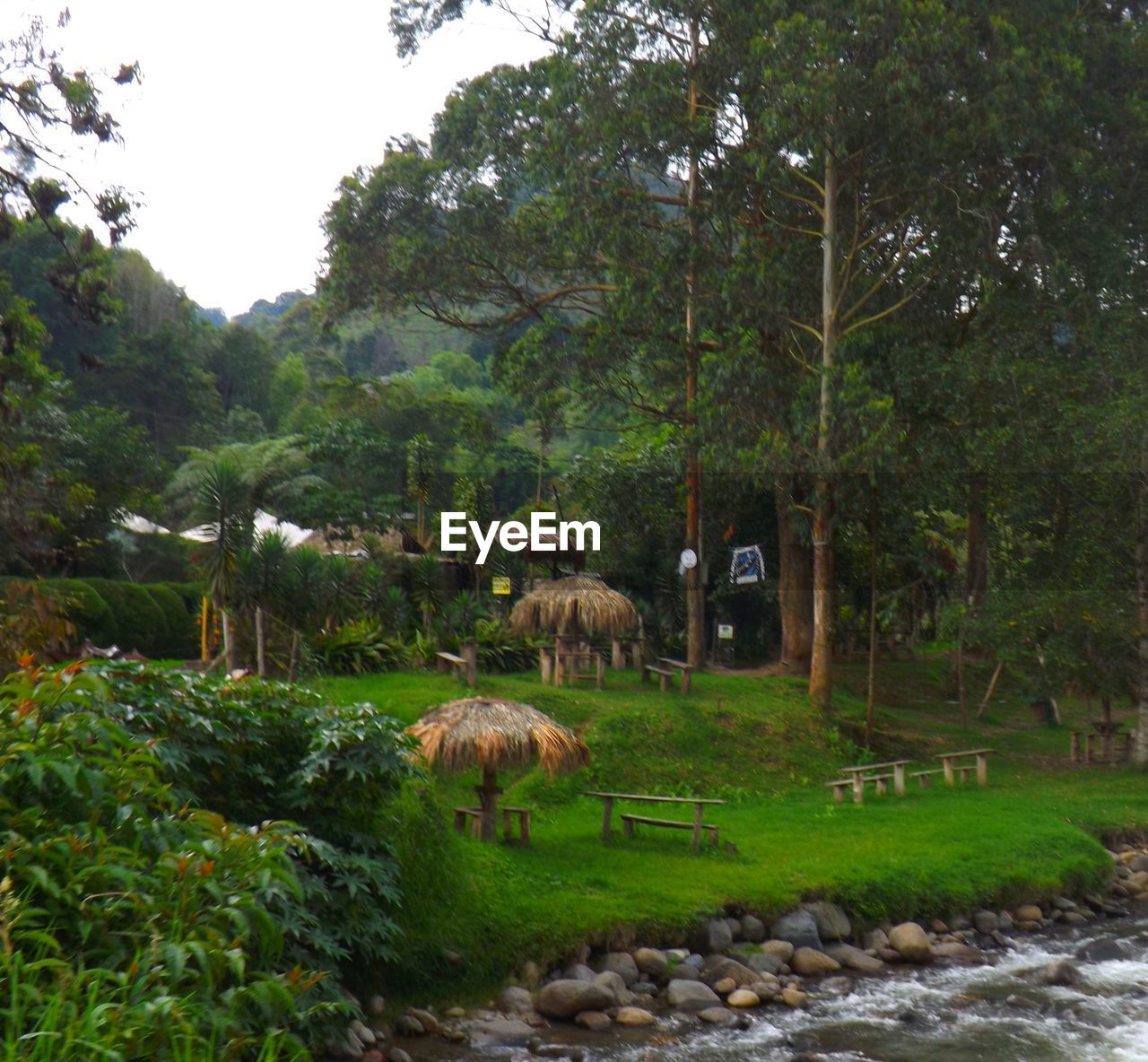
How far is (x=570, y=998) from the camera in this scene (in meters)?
9.13

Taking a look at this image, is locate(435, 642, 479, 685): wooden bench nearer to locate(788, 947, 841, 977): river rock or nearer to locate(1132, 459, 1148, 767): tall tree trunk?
locate(788, 947, 841, 977): river rock

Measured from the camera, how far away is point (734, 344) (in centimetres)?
1952

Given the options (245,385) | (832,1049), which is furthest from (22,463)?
(245,385)

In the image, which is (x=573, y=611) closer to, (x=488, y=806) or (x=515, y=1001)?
(x=488, y=806)

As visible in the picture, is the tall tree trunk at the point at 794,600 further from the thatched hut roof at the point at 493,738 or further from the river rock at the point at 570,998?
the river rock at the point at 570,998

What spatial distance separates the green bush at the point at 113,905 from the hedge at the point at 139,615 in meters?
12.7

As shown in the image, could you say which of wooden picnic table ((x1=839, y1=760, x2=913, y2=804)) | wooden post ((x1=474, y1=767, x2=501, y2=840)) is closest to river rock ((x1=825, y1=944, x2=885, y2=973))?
wooden post ((x1=474, y1=767, x2=501, y2=840))

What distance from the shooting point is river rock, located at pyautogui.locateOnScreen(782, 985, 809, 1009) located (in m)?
9.66

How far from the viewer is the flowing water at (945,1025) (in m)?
8.71

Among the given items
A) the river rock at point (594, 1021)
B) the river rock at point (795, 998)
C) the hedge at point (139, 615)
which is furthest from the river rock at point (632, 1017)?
the hedge at point (139, 615)

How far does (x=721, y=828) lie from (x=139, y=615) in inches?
402

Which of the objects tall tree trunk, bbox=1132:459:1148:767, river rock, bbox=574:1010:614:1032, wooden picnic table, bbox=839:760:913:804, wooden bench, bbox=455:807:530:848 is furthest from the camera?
tall tree trunk, bbox=1132:459:1148:767

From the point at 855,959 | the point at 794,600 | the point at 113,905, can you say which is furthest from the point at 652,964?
the point at 794,600

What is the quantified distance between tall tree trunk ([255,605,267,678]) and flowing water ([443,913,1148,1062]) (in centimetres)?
800
